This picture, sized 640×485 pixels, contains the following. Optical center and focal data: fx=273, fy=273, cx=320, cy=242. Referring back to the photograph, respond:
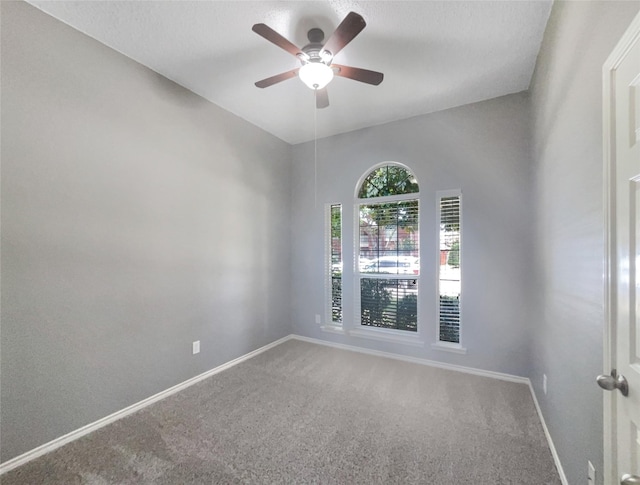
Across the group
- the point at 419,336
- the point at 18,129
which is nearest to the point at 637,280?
the point at 419,336

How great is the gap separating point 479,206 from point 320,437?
2562 millimetres

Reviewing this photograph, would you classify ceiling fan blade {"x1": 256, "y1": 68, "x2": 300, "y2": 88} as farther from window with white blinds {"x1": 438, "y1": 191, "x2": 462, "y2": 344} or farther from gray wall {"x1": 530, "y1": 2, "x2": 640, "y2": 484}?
window with white blinds {"x1": 438, "y1": 191, "x2": 462, "y2": 344}

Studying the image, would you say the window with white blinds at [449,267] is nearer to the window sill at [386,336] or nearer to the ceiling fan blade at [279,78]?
the window sill at [386,336]

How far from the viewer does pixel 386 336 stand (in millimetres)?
3305

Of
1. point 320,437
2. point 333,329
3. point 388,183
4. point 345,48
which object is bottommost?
point 320,437

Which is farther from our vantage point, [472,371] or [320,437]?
[472,371]

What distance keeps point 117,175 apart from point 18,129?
0.55 m

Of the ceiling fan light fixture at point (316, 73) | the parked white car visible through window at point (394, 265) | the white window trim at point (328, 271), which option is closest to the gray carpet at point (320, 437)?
the white window trim at point (328, 271)

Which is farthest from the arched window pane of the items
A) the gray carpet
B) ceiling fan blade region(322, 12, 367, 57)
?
the gray carpet

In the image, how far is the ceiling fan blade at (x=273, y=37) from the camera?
5.04 ft

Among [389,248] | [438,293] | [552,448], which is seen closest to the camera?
[552,448]

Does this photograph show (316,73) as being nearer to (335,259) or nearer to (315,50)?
(315,50)

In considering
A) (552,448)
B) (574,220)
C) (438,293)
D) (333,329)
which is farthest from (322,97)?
(552,448)

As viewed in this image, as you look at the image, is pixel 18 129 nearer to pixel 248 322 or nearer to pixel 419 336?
pixel 248 322
